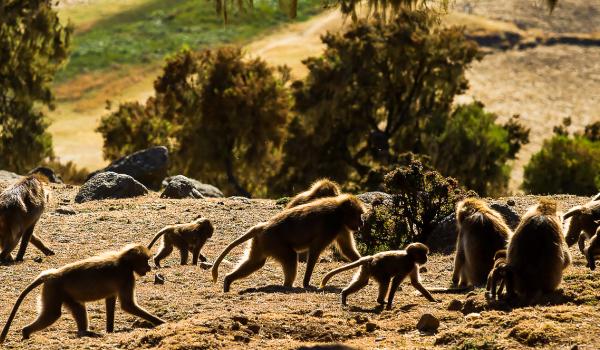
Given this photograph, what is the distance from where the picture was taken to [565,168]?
47.6m

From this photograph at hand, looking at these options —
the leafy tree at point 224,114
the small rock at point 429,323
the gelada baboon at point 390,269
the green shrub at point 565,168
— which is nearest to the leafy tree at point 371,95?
the leafy tree at point 224,114

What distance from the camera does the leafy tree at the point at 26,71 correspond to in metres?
42.1

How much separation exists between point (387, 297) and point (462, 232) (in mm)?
1315

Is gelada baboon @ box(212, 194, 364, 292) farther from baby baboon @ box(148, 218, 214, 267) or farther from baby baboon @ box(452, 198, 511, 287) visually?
baby baboon @ box(148, 218, 214, 267)

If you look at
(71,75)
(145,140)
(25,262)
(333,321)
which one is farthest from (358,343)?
(71,75)

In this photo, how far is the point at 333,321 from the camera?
11.8m

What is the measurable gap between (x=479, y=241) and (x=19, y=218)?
7.51 m

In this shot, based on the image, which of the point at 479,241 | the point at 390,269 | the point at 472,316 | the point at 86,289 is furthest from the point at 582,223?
the point at 86,289

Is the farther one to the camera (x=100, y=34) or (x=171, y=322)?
(x=100, y=34)

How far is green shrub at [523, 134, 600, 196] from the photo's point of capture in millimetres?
46406

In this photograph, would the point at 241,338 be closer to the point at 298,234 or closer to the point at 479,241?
the point at 298,234

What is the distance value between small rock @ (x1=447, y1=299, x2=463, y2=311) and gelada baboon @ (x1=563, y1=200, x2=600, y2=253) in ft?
11.1

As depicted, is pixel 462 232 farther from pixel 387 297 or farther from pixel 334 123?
pixel 334 123

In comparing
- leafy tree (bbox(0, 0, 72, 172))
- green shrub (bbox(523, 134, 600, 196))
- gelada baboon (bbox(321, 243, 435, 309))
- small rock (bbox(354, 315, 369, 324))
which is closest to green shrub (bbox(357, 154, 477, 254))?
gelada baboon (bbox(321, 243, 435, 309))
